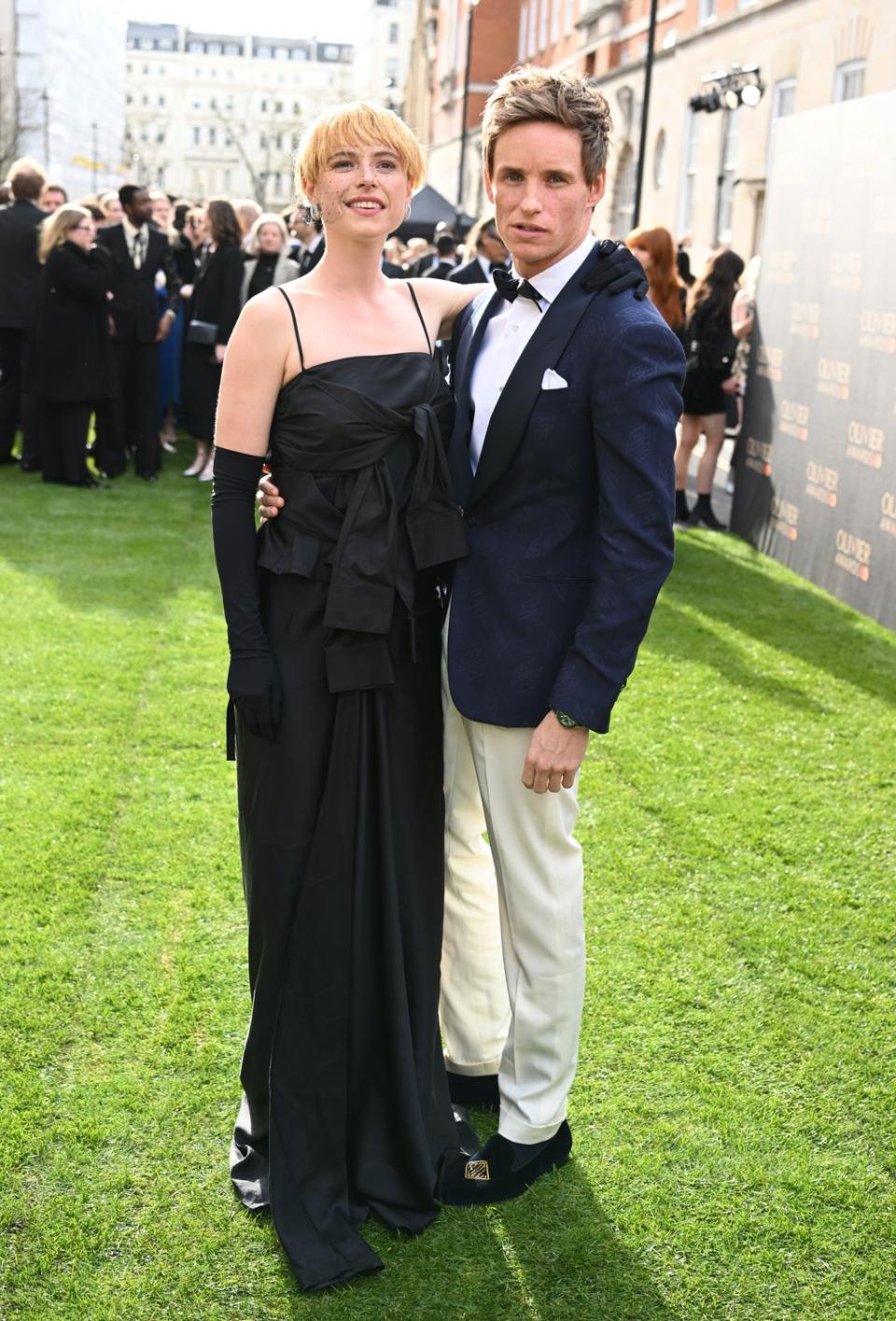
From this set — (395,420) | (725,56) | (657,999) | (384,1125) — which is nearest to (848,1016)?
Result: (657,999)

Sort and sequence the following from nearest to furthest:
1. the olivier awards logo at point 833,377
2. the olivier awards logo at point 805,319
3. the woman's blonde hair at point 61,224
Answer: the olivier awards logo at point 833,377 < the olivier awards logo at point 805,319 < the woman's blonde hair at point 61,224

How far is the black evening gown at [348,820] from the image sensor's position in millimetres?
2707

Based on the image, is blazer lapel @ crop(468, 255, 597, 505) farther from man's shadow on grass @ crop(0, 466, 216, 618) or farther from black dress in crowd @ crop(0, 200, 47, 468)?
black dress in crowd @ crop(0, 200, 47, 468)

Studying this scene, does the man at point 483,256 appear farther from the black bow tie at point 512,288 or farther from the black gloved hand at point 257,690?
the black gloved hand at point 257,690

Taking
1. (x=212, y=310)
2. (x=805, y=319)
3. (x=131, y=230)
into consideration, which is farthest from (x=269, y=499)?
(x=131, y=230)

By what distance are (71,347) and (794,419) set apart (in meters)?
5.62

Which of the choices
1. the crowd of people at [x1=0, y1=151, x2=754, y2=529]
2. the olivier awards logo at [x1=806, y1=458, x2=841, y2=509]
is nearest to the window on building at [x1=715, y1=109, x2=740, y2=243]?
the crowd of people at [x1=0, y1=151, x2=754, y2=529]

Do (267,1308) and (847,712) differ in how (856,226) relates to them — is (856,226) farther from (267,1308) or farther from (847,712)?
(267,1308)

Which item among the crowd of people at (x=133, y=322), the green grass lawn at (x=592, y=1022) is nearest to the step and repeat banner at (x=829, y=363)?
the crowd of people at (x=133, y=322)

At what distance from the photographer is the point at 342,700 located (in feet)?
9.12

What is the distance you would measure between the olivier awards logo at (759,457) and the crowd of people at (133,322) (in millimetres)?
319

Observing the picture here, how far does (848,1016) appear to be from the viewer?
3.78 meters

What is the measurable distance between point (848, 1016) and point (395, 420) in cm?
217

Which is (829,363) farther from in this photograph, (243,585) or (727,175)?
(727,175)
